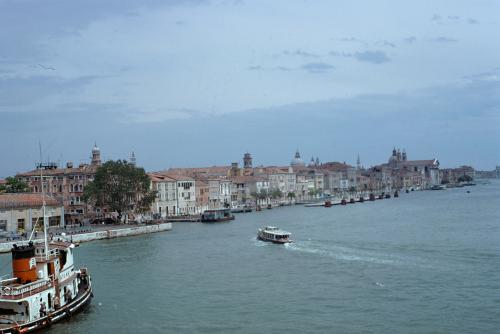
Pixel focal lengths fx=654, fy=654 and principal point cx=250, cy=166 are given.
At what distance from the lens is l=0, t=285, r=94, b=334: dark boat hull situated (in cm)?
1930

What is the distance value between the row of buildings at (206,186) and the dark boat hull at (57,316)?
5715mm

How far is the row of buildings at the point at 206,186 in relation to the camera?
70688 mm

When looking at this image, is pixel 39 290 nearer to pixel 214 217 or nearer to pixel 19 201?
pixel 19 201

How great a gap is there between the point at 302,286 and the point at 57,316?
9.86 metres

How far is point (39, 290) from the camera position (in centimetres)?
2081

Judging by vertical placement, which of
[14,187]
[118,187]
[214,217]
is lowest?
[214,217]

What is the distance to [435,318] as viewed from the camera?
2070 cm

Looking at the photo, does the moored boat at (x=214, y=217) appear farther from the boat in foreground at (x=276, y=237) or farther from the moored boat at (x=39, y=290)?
the moored boat at (x=39, y=290)

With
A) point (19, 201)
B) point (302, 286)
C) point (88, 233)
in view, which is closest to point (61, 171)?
point (19, 201)

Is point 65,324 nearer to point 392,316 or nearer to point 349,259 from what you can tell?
point 392,316

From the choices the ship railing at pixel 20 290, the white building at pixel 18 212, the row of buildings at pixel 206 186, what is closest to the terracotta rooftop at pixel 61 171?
the row of buildings at pixel 206 186

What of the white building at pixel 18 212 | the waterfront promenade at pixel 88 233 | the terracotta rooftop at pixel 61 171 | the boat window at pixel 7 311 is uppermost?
the terracotta rooftop at pixel 61 171

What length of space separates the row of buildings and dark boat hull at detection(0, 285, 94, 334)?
572 cm

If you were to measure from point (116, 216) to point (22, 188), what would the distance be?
32.7 feet
